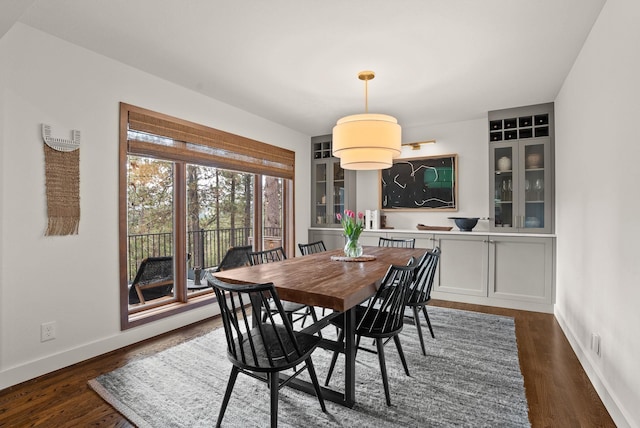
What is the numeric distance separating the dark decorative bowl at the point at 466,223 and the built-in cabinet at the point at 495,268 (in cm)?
16

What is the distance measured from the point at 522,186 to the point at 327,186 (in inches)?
110

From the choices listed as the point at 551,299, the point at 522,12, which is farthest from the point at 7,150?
the point at 551,299

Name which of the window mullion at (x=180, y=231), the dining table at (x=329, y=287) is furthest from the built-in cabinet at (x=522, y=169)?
the window mullion at (x=180, y=231)

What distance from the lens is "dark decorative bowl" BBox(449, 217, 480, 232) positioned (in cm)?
438

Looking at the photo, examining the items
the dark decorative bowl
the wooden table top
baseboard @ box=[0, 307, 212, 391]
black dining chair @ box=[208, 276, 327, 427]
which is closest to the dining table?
the wooden table top

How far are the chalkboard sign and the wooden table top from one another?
212cm

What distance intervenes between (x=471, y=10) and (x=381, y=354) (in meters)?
2.29

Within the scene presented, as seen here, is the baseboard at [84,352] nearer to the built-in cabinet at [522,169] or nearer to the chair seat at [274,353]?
the chair seat at [274,353]

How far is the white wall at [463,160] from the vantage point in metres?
4.63

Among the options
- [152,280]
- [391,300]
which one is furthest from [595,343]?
[152,280]

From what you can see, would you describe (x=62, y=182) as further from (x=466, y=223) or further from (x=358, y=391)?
(x=466, y=223)

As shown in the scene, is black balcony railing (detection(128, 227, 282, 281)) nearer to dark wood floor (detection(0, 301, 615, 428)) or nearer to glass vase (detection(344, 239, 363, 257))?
dark wood floor (detection(0, 301, 615, 428))

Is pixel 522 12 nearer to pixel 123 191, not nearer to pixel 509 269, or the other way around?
pixel 509 269

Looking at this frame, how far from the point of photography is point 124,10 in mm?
2166
